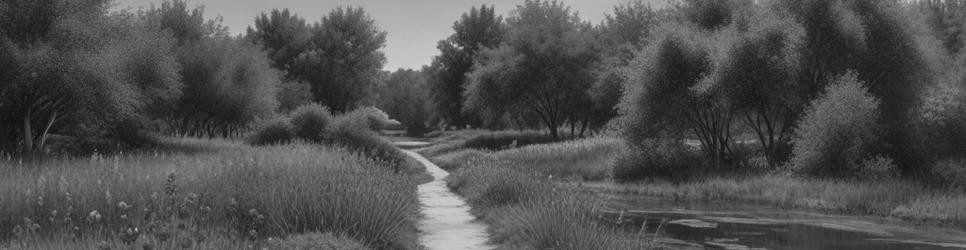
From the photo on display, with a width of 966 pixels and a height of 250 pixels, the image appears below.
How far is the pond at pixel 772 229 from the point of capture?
16.8 metres

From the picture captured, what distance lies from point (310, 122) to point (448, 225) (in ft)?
79.6

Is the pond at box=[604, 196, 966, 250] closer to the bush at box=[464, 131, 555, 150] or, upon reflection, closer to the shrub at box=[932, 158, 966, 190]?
the shrub at box=[932, 158, 966, 190]

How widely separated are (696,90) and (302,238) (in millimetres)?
25550

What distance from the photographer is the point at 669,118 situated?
3384 cm

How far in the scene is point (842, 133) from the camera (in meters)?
27.4

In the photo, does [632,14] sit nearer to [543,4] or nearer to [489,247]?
[543,4]

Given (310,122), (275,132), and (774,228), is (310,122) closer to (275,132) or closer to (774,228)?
(275,132)

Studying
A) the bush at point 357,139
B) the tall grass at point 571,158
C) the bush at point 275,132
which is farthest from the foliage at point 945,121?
the bush at point 275,132

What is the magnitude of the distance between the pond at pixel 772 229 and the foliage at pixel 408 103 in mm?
88596

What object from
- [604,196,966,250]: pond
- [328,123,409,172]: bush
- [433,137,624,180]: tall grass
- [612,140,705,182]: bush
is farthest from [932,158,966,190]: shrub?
[328,123,409,172]: bush

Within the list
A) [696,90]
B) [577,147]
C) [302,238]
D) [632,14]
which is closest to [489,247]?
[302,238]

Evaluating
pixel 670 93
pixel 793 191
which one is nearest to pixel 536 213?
pixel 793 191

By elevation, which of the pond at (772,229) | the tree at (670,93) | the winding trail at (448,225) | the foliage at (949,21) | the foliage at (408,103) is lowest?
the pond at (772,229)

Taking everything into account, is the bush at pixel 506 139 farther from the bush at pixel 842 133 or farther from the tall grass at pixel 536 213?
the tall grass at pixel 536 213
